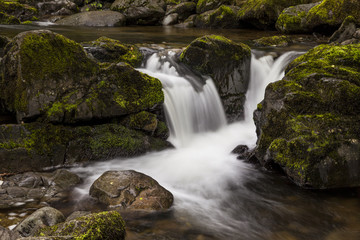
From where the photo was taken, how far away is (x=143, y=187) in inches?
186

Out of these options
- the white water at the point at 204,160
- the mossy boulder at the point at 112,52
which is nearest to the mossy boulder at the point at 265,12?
the white water at the point at 204,160

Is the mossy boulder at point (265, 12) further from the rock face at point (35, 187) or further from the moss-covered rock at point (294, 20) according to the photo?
the rock face at point (35, 187)

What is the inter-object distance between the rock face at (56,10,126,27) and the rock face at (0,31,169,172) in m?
13.5

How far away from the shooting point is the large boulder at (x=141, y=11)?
20984mm

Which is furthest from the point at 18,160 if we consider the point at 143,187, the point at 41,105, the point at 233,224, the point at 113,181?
the point at 233,224

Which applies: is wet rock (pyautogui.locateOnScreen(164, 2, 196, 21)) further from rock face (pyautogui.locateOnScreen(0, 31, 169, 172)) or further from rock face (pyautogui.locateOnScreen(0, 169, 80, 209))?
rock face (pyautogui.locateOnScreen(0, 169, 80, 209))

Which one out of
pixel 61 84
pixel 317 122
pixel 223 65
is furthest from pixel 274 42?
pixel 61 84

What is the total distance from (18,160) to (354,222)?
207 inches

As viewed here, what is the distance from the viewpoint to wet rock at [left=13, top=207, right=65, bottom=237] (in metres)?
3.48

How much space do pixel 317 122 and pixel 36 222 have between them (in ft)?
14.4

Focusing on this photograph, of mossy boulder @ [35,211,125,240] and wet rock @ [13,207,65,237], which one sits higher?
mossy boulder @ [35,211,125,240]

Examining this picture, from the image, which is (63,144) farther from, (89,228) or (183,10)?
(183,10)

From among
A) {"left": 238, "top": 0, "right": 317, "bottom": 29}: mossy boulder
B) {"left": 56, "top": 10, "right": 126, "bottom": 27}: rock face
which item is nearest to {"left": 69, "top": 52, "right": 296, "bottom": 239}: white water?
{"left": 238, "top": 0, "right": 317, "bottom": 29}: mossy boulder

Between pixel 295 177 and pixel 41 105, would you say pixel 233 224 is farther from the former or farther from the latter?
pixel 41 105
